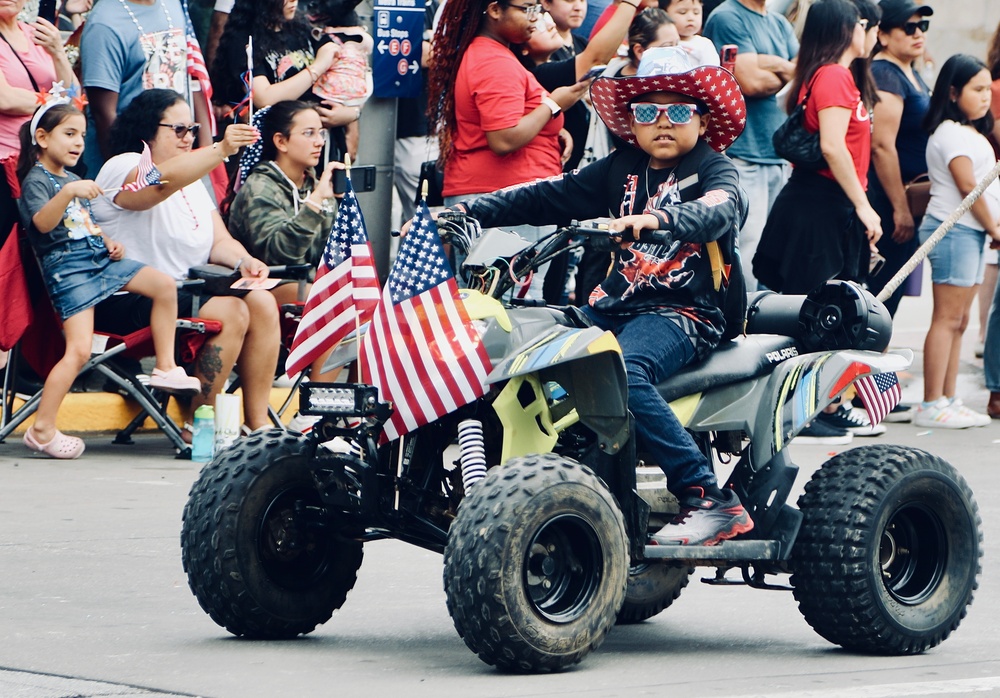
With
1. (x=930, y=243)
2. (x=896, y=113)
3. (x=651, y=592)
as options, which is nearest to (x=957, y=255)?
(x=896, y=113)

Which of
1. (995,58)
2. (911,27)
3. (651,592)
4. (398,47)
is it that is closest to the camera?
(651,592)

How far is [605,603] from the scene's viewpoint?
510 centimetres

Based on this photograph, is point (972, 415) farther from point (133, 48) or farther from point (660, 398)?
point (660, 398)

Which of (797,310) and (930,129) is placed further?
(930,129)

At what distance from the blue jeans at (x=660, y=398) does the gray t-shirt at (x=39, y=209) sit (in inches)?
169

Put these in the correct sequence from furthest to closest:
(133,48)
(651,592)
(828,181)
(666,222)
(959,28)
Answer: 1. (959,28)
2. (828,181)
3. (133,48)
4. (651,592)
5. (666,222)

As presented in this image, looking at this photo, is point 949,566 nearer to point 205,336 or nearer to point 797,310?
point 797,310

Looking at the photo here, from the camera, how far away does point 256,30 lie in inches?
420

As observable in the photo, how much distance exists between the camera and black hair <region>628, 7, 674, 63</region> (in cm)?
1045

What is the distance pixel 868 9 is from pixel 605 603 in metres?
6.65

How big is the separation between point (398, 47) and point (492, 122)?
92.9 inches

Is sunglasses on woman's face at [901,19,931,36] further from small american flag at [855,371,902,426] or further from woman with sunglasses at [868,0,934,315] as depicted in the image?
small american flag at [855,371,902,426]

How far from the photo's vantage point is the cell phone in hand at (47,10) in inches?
423

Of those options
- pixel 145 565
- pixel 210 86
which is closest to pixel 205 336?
pixel 210 86
